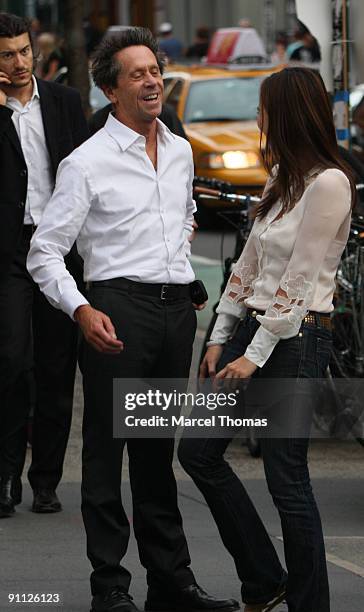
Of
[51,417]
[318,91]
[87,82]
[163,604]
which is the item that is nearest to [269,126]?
[318,91]

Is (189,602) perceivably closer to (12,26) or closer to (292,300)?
(292,300)

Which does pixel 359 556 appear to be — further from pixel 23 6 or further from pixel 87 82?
pixel 23 6

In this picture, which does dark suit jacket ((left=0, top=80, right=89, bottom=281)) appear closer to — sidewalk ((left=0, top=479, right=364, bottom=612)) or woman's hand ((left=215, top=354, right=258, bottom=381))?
sidewalk ((left=0, top=479, right=364, bottom=612))

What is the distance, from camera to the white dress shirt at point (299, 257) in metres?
Answer: 4.59

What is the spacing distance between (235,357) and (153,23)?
48.8m

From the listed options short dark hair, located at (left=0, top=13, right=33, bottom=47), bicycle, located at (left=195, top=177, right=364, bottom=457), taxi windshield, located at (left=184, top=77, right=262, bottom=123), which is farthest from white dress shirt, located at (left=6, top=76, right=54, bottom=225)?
taxi windshield, located at (left=184, top=77, right=262, bottom=123)

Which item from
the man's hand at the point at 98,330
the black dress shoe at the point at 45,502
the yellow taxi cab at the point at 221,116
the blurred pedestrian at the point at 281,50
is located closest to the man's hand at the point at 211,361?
the man's hand at the point at 98,330

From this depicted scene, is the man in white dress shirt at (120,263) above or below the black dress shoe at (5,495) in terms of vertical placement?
above

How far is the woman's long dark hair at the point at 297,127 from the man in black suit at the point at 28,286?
187 cm

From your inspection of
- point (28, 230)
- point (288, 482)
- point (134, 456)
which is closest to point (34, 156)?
point (28, 230)

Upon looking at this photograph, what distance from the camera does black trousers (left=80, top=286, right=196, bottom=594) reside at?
196 inches

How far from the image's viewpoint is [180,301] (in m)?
5.10

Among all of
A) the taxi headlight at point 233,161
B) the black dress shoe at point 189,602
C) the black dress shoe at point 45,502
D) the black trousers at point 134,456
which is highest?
the black trousers at point 134,456

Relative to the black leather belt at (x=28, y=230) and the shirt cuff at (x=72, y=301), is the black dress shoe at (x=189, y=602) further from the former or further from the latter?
the black leather belt at (x=28, y=230)
